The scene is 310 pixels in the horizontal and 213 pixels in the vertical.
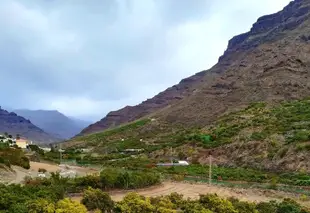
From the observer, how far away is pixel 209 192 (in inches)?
1175

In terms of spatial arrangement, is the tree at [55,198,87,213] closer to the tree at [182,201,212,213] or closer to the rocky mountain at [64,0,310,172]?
the tree at [182,201,212,213]

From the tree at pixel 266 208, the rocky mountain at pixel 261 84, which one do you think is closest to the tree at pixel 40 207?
the tree at pixel 266 208

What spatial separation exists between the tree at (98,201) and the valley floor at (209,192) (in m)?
5.81

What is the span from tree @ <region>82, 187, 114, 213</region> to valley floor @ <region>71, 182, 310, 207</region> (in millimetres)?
5808

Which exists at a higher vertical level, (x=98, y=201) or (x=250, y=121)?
(x=250, y=121)

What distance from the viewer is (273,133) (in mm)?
52438

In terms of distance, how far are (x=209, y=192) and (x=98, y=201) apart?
12.9 m

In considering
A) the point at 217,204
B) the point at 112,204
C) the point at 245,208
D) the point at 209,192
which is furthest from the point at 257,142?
the point at 112,204

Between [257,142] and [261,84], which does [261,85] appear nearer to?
[261,84]

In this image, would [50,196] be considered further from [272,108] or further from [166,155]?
[272,108]

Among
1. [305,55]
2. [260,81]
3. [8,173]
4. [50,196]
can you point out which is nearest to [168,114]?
[260,81]

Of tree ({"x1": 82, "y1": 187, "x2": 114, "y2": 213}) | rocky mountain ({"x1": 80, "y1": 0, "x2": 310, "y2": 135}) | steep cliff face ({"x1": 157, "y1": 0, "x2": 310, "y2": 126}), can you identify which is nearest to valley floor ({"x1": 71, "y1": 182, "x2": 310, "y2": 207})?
tree ({"x1": 82, "y1": 187, "x2": 114, "y2": 213})

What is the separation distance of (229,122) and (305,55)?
37.8 m

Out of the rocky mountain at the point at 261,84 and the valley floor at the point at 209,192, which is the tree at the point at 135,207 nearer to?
the valley floor at the point at 209,192
